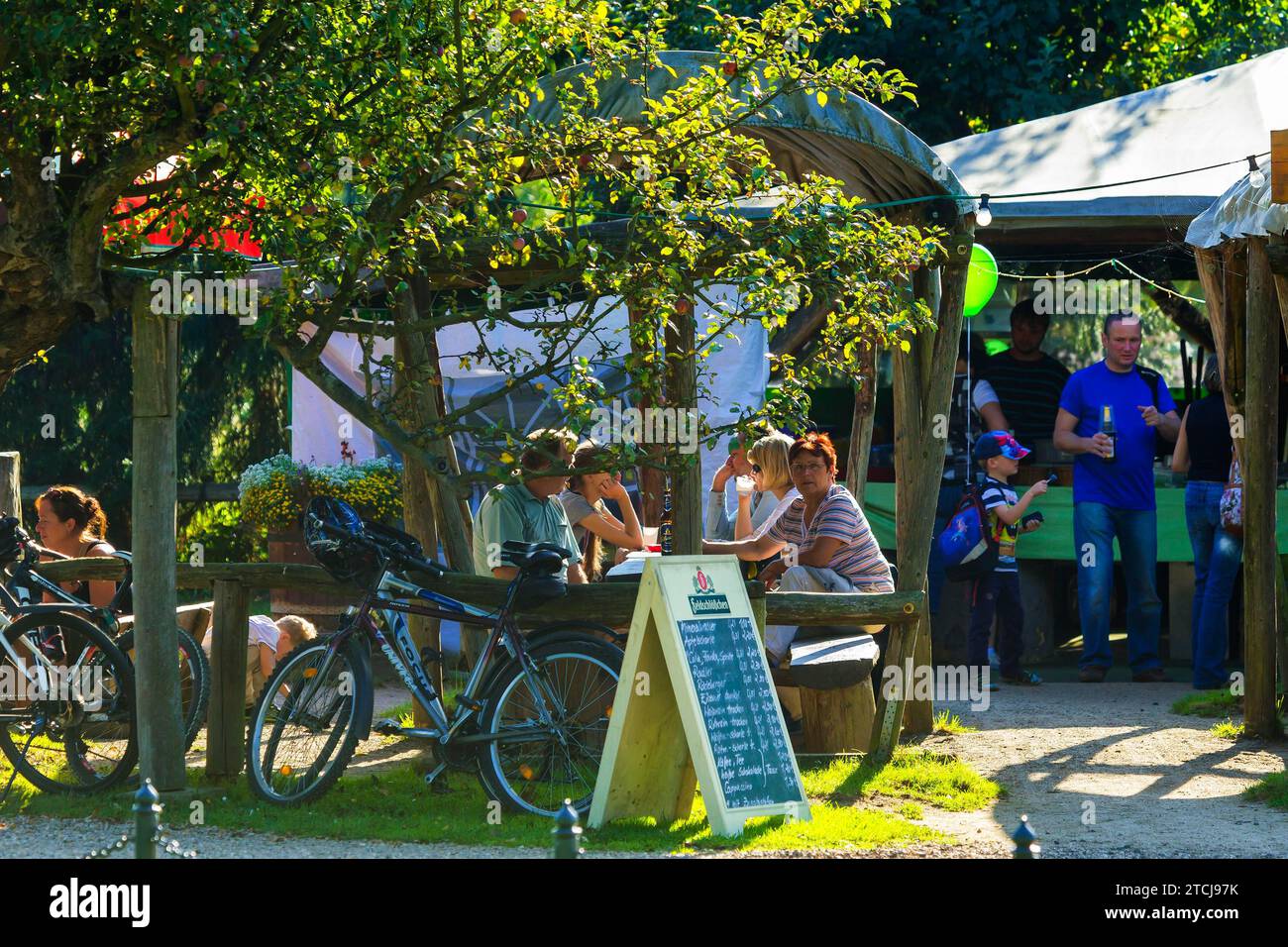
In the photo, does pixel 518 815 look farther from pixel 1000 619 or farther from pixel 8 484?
pixel 8 484

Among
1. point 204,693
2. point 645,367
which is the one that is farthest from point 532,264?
point 204,693

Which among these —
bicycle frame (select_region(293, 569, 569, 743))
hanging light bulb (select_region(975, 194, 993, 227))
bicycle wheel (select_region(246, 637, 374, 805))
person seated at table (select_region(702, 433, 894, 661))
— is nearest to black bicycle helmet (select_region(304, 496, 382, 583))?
bicycle frame (select_region(293, 569, 569, 743))

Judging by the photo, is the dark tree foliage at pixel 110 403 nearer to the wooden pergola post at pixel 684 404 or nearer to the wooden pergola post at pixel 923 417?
the wooden pergola post at pixel 923 417

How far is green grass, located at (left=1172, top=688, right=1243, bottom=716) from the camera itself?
9.25 metres

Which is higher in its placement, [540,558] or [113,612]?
[540,558]

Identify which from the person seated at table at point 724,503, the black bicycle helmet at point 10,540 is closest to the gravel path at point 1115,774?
the person seated at table at point 724,503

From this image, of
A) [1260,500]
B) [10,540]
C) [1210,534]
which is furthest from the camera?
[1210,534]

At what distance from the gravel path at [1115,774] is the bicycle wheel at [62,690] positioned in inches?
146

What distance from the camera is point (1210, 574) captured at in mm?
9891

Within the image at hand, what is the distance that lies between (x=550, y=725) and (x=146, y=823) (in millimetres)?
2474

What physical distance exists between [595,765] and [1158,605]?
5025 mm

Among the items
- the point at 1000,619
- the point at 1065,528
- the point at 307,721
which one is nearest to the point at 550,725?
the point at 307,721
